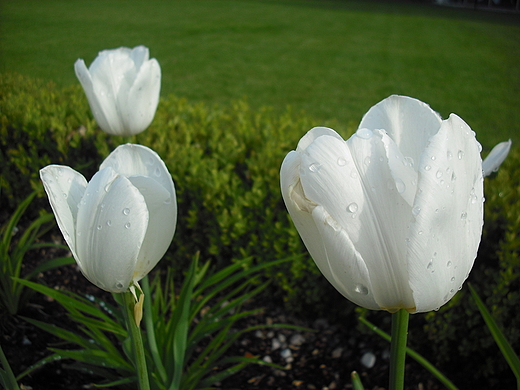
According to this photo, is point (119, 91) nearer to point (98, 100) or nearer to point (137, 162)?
point (98, 100)

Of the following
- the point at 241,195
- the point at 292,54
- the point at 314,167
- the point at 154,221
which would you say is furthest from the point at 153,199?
the point at 292,54

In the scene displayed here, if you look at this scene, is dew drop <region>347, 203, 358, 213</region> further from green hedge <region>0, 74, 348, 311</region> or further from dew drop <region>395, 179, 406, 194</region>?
green hedge <region>0, 74, 348, 311</region>

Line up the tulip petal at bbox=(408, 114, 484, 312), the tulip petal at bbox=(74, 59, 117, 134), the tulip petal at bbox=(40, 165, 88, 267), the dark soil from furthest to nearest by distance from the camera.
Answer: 1. the dark soil
2. the tulip petal at bbox=(74, 59, 117, 134)
3. the tulip petal at bbox=(40, 165, 88, 267)
4. the tulip petal at bbox=(408, 114, 484, 312)

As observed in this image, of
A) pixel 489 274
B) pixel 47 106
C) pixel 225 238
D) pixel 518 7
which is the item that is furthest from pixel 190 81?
pixel 518 7

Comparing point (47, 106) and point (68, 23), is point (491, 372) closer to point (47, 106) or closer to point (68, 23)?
point (47, 106)

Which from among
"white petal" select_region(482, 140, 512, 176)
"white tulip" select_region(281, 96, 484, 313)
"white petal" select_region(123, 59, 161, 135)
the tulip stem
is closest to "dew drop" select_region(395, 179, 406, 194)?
"white tulip" select_region(281, 96, 484, 313)

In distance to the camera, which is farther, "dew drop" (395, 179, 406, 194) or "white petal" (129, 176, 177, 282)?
"white petal" (129, 176, 177, 282)

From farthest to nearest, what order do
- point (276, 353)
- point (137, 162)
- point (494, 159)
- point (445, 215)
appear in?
point (276, 353) → point (494, 159) → point (137, 162) → point (445, 215)
